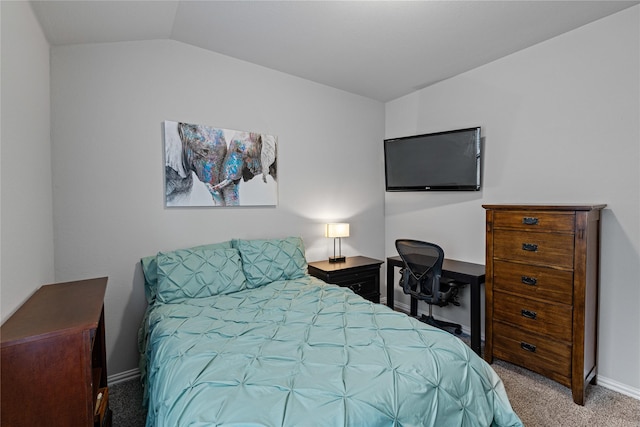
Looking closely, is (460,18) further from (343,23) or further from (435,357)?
(435,357)

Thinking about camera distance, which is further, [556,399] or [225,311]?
[556,399]

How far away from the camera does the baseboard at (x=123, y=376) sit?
8.08 ft

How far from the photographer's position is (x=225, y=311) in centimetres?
209


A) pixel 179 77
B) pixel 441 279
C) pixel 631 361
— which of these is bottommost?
pixel 631 361

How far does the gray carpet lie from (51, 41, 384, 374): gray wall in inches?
14.7

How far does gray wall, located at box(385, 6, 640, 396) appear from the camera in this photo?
230cm

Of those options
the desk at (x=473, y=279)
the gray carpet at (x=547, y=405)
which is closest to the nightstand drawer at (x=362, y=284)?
the desk at (x=473, y=279)

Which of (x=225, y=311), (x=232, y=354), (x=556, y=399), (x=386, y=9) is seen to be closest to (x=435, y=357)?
(x=232, y=354)

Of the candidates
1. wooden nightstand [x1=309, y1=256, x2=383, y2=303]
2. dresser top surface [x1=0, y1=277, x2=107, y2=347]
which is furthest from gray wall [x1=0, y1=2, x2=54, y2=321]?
wooden nightstand [x1=309, y1=256, x2=383, y2=303]

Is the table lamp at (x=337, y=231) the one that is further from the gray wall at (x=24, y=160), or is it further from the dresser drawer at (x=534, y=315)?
the gray wall at (x=24, y=160)

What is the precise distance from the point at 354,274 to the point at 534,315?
1604 millimetres

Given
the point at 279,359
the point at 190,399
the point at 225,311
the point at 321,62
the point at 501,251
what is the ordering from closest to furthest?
the point at 190,399 → the point at 279,359 → the point at 225,311 → the point at 501,251 → the point at 321,62

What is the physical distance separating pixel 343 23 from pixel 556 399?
3.17 meters

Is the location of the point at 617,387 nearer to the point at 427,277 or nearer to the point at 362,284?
the point at 427,277
